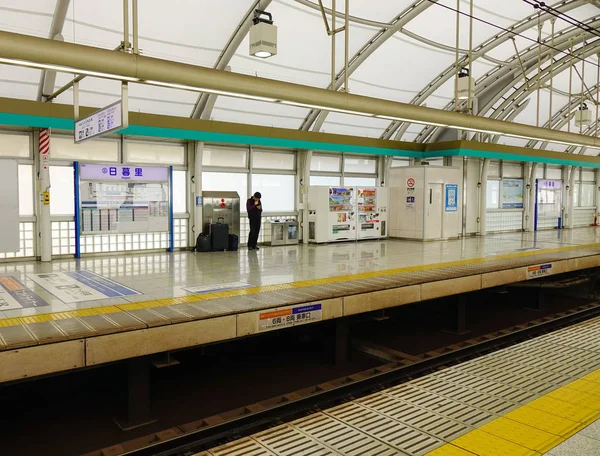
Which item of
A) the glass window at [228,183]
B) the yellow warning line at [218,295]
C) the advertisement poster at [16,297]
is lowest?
the advertisement poster at [16,297]

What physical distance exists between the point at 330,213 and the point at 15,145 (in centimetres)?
845

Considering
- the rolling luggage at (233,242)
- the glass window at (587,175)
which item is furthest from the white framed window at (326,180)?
the glass window at (587,175)

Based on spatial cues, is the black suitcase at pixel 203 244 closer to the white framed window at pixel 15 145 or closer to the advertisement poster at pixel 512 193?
the white framed window at pixel 15 145

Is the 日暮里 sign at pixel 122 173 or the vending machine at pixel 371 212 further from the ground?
the 日暮里 sign at pixel 122 173

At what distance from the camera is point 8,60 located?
5055 millimetres

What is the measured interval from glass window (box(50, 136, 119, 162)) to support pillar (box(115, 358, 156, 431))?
7.42 meters

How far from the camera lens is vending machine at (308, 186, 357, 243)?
593 inches

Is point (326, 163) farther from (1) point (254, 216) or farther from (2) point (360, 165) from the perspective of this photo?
(1) point (254, 216)

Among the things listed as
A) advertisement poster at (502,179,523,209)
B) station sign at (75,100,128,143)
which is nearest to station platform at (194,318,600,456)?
station sign at (75,100,128,143)

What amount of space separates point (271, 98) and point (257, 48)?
6.84 ft

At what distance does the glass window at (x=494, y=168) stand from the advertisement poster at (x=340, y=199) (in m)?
8.21

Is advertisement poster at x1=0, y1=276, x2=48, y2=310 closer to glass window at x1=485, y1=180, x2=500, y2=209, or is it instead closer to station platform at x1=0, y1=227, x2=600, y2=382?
station platform at x1=0, y1=227, x2=600, y2=382

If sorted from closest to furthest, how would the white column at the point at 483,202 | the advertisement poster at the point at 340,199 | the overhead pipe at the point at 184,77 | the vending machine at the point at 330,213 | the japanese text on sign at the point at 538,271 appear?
the overhead pipe at the point at 184,77 < the japanese text on sign at the point at 538,271 < the vending machine at the point at 330,213 < the advertisement poster at the point at 340,199 < the white column at the point at 483,202

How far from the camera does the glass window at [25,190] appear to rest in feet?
35.7
